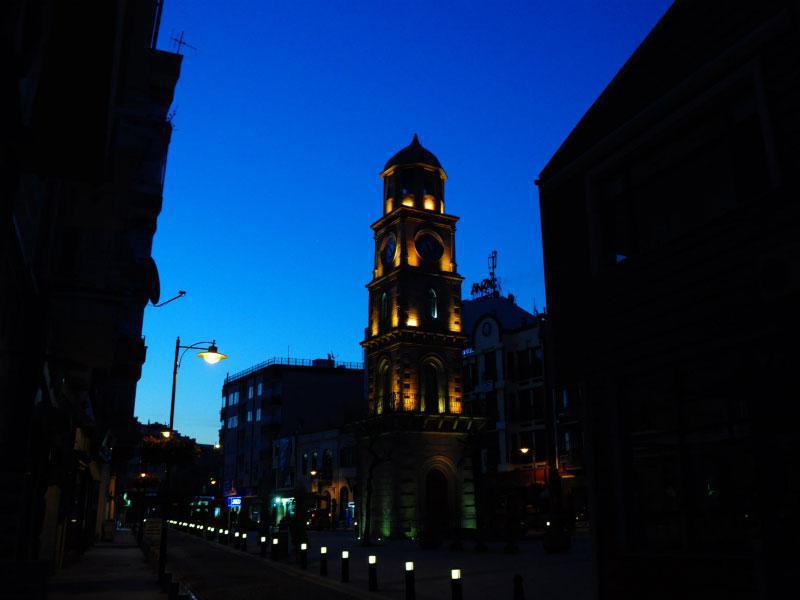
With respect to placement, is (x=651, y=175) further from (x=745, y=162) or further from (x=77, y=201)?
(x=77, y=201)

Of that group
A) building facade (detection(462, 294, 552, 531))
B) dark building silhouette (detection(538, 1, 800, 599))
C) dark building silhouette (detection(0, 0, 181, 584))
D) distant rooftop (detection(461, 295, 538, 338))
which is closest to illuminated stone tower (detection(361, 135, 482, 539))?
building facade (detection(462, 294, 552, 531))

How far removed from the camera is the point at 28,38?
5379 mm

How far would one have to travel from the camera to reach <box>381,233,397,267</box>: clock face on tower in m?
51.8

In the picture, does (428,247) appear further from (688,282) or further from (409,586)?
(688,282)

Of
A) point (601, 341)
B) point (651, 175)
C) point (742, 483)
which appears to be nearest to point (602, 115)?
point (651, 175)

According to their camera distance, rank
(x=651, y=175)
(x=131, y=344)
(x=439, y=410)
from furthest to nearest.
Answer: (x=439, y=410) < (x=131, y=344) < (x=651, y=175)

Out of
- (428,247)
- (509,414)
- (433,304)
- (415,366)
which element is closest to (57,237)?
(415,366)

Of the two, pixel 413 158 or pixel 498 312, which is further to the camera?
pixel 498 312

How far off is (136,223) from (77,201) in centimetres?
1925

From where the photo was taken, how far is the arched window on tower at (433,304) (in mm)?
50781

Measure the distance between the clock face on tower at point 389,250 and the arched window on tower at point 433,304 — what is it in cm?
388

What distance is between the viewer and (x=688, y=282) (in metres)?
9.41

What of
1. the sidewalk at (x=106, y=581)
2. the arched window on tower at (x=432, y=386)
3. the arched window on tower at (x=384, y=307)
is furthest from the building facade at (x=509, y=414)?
the sidewalk at (x=106, y=581)

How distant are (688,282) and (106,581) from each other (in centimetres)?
1717
